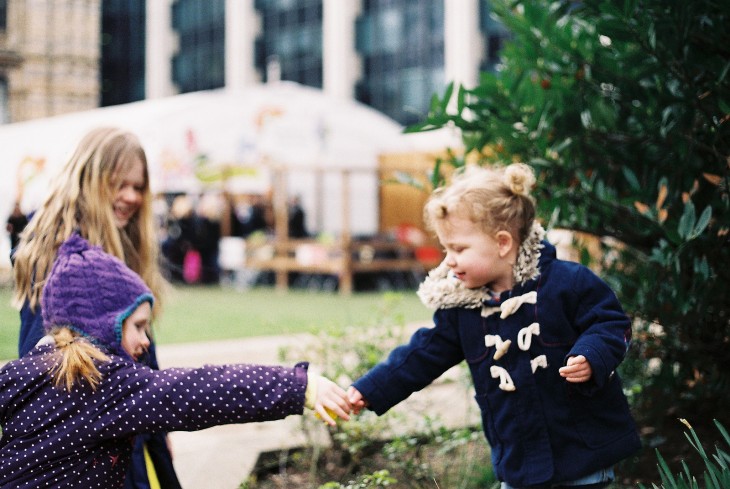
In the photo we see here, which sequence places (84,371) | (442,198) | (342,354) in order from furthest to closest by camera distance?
(342,354)
(442,198)
(84,371)

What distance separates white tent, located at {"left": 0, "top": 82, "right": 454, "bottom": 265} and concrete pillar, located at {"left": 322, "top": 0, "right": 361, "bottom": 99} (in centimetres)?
1923

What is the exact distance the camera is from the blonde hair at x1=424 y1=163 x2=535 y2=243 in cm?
272

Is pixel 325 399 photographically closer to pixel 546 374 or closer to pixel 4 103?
pixel 546 374

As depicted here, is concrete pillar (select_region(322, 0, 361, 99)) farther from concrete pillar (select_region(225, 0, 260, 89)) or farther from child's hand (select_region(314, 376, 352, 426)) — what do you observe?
child's hand (select_region(314, 376, 352, 426))

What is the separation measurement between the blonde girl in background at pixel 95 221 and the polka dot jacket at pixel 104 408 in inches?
14.2

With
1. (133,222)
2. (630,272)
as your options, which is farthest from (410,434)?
(133,222)

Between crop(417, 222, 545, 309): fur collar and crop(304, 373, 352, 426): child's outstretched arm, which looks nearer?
crop(304, 373, 352, 426): child's outstretched arm

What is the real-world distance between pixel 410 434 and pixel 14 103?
38114mm

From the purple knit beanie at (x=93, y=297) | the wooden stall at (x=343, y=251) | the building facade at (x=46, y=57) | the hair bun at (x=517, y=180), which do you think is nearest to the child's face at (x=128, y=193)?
the purple knit beanie at (x=93, y=297)

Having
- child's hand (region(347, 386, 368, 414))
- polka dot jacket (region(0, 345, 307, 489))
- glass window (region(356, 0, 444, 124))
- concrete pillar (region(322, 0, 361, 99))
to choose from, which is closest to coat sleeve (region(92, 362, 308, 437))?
polka dot jacket (region(0, 345, 307, 489))

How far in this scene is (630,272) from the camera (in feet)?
13.4

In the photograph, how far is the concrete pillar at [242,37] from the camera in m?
44.4

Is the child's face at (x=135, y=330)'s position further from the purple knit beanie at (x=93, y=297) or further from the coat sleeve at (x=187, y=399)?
the coat sleeve at (x=187, y=399)

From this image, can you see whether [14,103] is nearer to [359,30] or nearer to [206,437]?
[359,30]
